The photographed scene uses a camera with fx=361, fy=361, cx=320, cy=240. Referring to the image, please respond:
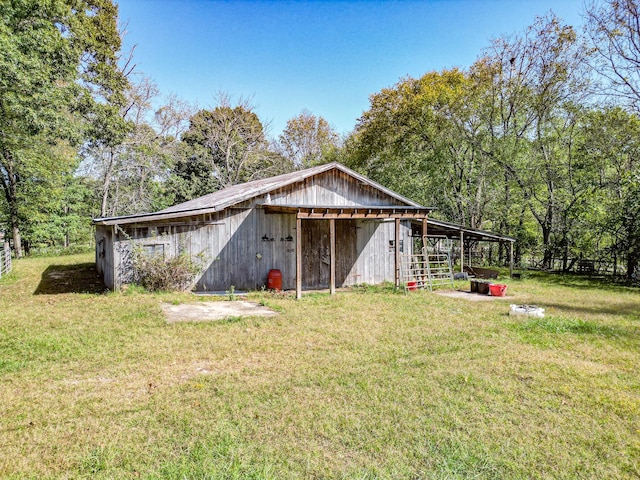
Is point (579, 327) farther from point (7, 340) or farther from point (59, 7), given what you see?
point (59, 7)

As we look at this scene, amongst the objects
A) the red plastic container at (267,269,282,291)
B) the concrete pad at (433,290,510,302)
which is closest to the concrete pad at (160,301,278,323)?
the red plastic container at (267,269,282,291)

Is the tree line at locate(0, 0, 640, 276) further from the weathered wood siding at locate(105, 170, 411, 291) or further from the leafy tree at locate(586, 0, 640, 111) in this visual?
the weathered wood siding at locate(105, 170, 411, 291)

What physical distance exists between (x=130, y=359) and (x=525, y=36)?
24.1 m

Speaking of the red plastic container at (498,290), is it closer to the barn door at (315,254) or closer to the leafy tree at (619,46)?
the barn door at (315,254)

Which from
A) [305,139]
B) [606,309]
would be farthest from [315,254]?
[305,139]

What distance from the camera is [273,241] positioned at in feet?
40.3

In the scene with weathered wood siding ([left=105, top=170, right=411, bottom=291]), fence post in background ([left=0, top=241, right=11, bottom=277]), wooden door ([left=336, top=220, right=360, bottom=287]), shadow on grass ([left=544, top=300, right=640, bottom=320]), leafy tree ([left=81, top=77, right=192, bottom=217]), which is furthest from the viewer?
leafy tree ([left=81, top=77, right=192, bottom=217])

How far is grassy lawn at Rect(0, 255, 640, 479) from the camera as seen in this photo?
3.11 m

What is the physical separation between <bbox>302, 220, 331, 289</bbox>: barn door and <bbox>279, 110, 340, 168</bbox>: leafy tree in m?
22.6

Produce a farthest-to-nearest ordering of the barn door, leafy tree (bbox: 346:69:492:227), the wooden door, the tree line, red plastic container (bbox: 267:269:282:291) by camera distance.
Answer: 1. leafy tree (bbox: 346:69:492:227)
2. the tree line
3. the wooden door
4. the barn door
5. red plastic container (bbox: 267:269:282:291)

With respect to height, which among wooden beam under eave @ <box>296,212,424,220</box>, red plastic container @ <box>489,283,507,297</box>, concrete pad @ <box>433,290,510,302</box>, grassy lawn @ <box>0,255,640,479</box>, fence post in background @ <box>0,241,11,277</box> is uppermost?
wooden beam under eave @ <box>296,212,424,220</box>

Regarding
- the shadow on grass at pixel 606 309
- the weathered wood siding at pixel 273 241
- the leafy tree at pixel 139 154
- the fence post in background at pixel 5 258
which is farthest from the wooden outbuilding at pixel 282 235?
the leafy tree at pixel 139 154

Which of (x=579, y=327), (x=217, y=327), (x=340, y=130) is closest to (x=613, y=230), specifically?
(x=579, y=327)

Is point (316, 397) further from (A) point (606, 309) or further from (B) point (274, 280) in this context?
(A) point (606, 309)
